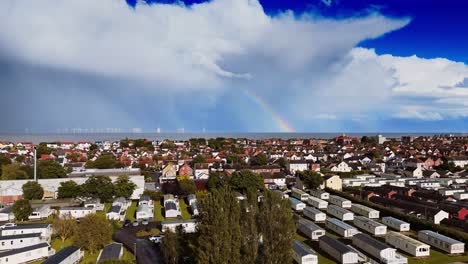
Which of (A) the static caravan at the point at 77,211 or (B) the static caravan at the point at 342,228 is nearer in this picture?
(B) the static caravan at the point at 342,228

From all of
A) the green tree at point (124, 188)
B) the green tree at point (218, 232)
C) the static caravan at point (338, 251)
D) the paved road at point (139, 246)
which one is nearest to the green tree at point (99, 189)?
the green tree at point (124, 188)

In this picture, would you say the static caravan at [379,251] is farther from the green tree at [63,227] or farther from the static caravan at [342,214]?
the green tree at [63,227]

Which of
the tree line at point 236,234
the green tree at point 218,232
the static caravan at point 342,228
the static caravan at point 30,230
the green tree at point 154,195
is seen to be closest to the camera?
the green tree at point 218,232

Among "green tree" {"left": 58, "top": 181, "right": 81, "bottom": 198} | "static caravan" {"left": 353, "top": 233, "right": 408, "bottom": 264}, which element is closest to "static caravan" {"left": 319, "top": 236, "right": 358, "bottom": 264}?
"static caravan" {"left": 353, "top": 233, "right": 408, "bottom": 264}

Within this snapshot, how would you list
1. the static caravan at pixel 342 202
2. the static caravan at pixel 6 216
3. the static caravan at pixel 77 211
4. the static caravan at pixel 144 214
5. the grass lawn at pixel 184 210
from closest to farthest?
the static caravan at pixel 6 216 → the static caravan at pixel 144 214 → the static caravan at pixel 77 211 → the grass lawn at pixel 184 210 → the static caravan at pixel 342 202

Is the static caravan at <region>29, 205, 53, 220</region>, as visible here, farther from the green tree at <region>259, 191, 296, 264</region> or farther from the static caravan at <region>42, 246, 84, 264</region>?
the green tree at <region>259, 191, 296, 264</region>

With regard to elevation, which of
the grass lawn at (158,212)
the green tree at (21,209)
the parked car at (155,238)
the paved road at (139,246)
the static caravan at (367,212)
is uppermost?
the green tree at (21,209)
